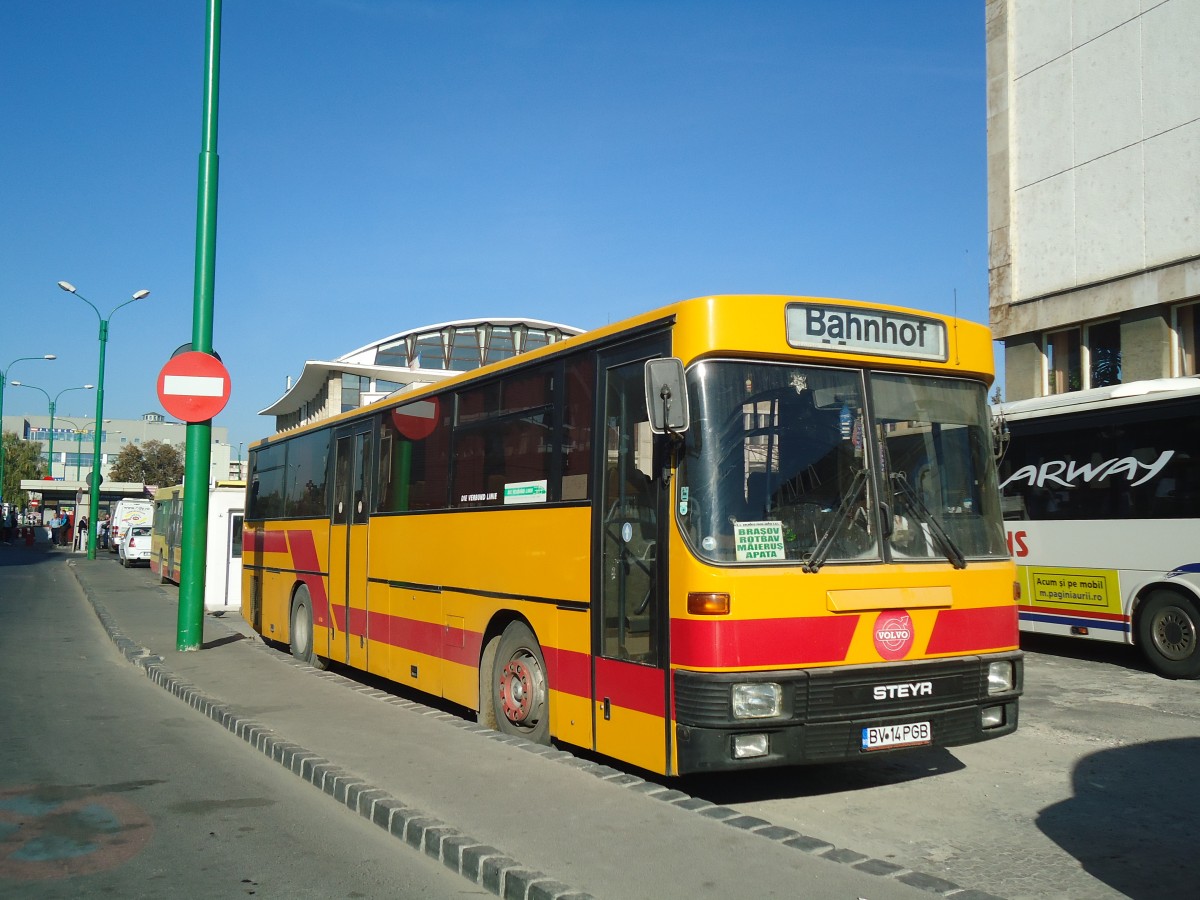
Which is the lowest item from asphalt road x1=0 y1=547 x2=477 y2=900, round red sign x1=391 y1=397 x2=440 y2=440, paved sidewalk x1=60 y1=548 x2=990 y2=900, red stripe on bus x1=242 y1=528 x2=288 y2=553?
asphalt road x1=0 y1=547 x2=477 y2=900

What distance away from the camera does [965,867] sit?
5.73 meters

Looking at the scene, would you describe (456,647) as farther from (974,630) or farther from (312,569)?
(312,569)

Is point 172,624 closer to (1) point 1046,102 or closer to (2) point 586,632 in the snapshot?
(2) point 586,632

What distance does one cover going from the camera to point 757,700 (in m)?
6.13

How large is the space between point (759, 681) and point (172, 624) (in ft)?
46.1

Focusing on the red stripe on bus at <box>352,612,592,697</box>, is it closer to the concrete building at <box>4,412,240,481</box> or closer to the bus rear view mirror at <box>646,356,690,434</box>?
the bus rear view mirror at <box>646,356,690,434</box>

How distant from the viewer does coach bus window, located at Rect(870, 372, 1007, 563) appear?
22.2ft

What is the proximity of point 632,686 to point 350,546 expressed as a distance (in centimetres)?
631

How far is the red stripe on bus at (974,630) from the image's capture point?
675 cm

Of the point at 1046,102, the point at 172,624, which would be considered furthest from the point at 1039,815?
the point at 1046,102

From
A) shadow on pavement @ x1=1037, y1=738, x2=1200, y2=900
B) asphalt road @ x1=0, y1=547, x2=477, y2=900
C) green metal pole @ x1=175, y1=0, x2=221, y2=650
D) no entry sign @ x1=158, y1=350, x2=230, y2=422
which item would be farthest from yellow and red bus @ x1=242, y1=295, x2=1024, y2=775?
green metal pole @ x1=175, y1=0, x2=221, y2=650

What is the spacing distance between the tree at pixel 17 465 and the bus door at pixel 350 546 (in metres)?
98.4

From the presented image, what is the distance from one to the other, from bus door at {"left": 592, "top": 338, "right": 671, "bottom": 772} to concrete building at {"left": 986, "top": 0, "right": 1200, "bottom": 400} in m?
16.4

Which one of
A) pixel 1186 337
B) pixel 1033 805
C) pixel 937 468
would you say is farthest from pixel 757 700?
pixel 1186 337
